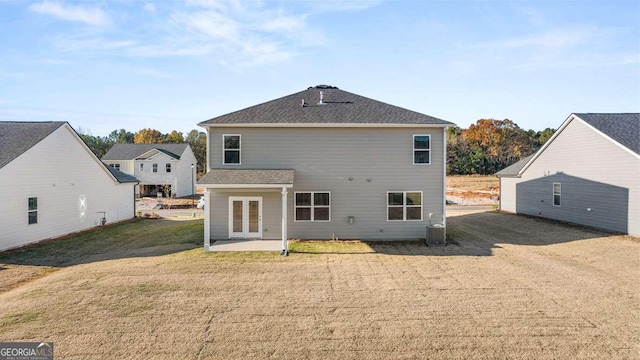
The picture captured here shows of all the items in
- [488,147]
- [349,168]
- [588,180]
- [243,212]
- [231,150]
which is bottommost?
[243,212]

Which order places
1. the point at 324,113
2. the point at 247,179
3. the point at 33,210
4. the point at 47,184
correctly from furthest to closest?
the point at 47,184 → the point at 324,113 → the point at 33,210 → the point at 247,179

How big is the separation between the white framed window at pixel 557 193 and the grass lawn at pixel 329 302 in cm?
713

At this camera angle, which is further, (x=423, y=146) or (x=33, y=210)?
(x=33, y=210)

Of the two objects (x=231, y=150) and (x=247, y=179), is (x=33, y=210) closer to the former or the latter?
(x=231, y=150)

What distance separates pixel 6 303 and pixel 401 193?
1377 cm

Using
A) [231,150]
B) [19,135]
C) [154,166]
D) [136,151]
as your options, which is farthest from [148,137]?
[231,150]

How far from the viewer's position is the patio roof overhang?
13430mm

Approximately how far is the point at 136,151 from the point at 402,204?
40.4 m

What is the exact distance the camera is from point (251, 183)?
533 inches

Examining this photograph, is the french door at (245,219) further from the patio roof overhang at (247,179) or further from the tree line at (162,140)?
the tree line at (162,140)

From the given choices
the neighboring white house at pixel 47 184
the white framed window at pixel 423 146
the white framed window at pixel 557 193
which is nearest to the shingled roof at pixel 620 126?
the white framed window at pixel 557 193

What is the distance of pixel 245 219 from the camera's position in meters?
15.3

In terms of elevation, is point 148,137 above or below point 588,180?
above

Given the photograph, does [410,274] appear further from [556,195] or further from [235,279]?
[556,195]
